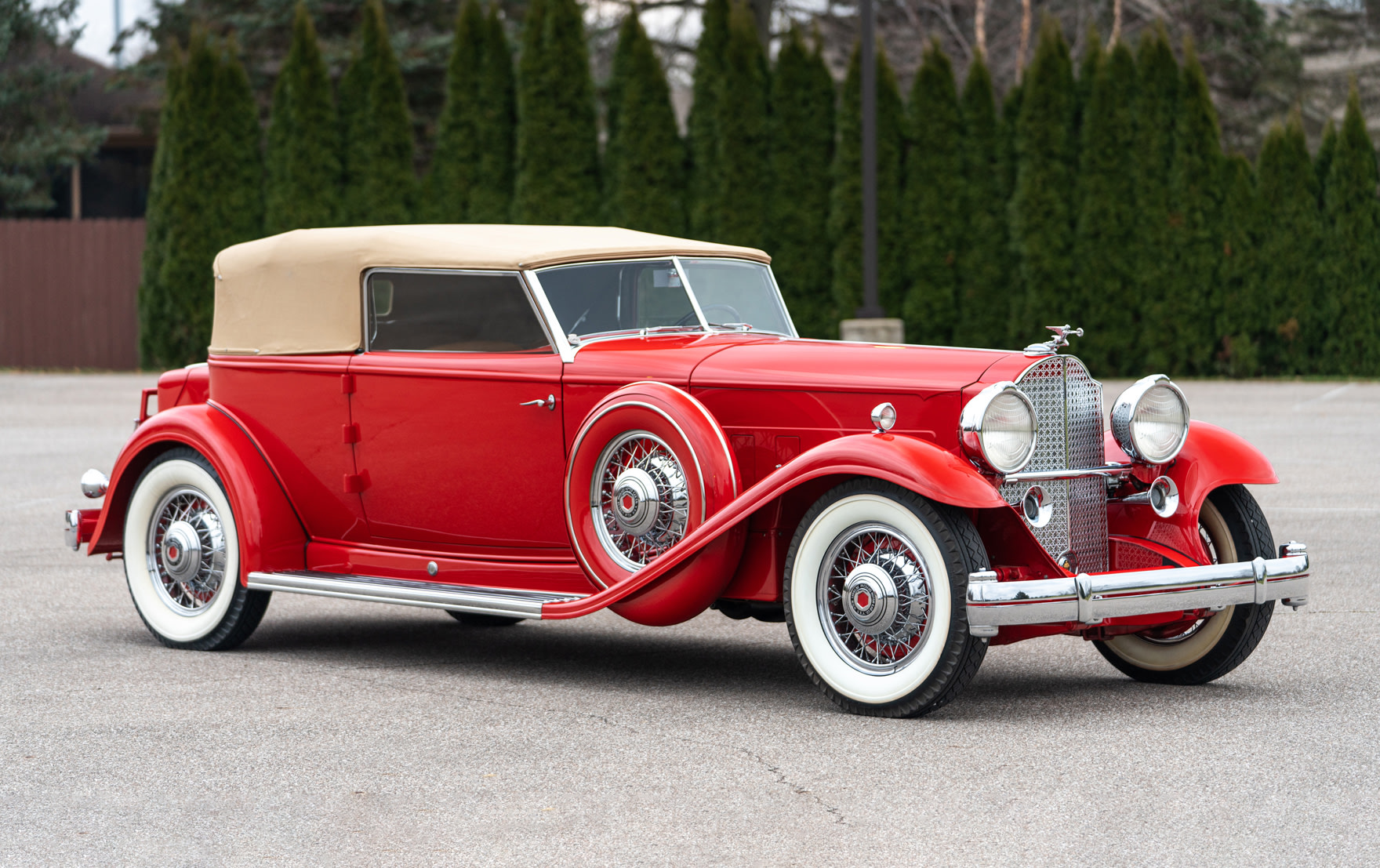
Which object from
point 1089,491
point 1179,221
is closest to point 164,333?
point 1179,221

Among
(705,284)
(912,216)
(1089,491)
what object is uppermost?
(912,216)

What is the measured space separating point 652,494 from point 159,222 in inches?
772

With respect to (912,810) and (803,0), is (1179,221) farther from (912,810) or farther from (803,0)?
(912,810)

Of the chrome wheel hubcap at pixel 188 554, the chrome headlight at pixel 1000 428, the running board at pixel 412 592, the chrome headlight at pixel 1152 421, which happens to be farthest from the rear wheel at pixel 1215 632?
the chrome wheel hubcap at pixel 188 554

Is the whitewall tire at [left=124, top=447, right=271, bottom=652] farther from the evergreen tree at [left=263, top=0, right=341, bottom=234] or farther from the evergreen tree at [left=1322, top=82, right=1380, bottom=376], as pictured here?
the evergreen tree at [left=1322, top=82, right=1380, bottom=376]

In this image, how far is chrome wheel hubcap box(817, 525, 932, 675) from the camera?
532 centimetres

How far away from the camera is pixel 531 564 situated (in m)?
6.35

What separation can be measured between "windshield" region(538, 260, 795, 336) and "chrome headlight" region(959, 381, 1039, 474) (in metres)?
1.58

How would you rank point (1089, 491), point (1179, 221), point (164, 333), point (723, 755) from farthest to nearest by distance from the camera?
point (164, 333)
point (1179, 221)
point (1089, 491)
point (723, 755)

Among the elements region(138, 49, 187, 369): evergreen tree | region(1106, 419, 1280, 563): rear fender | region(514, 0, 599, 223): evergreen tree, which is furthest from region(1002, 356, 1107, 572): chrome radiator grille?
region(138, 49, 187, 369): evergreen tree

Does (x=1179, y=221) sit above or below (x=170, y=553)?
above

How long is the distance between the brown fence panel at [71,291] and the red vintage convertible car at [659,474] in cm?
2007

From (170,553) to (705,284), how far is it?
243 centimetres

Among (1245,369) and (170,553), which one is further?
(1245,369)
